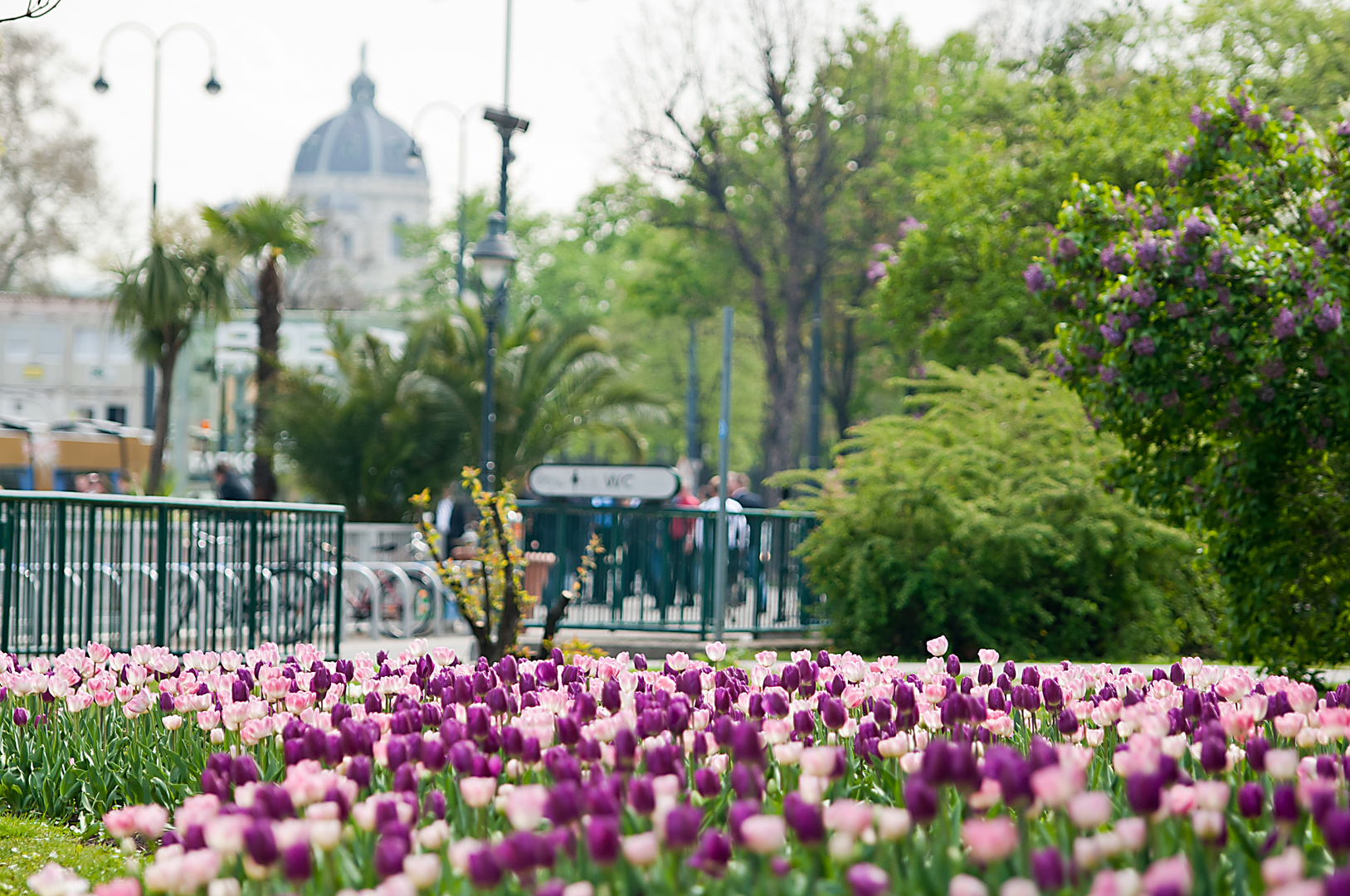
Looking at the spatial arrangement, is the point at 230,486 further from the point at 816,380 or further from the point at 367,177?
the point at 367,177

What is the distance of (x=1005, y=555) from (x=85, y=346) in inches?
2554

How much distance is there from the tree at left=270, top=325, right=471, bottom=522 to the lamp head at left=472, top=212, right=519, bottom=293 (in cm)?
641

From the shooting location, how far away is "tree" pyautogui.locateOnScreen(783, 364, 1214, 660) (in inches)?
488

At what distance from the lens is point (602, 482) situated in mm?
14188

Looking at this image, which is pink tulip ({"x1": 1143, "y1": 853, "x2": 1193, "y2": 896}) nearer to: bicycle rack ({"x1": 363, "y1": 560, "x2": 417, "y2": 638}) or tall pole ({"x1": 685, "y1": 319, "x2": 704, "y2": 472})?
bicycle rack ({"x1": 363, "y1": 560, "x2": 417, "y2": 638})

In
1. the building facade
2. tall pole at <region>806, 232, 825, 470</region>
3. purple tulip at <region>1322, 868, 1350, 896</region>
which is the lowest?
purple tulip at <region>1322, 868, 1350, 896</region>

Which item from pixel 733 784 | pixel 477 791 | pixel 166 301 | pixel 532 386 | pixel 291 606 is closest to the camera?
pixel 477 791

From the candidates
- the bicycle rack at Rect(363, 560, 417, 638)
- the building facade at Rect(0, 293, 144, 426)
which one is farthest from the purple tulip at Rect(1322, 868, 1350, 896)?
the building facade at Rect(0, 293, 144, 426)

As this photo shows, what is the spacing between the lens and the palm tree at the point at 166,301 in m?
26.0

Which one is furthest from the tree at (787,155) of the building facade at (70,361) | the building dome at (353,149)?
the building dome at (353,149)

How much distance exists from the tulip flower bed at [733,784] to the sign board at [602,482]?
829 centimetres

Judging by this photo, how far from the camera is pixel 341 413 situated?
2597 cm

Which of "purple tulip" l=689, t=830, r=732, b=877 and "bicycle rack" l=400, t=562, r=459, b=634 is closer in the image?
"purple tulip" l=689, t=830, r=732, b=877

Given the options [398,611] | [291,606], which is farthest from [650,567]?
[291,606]
